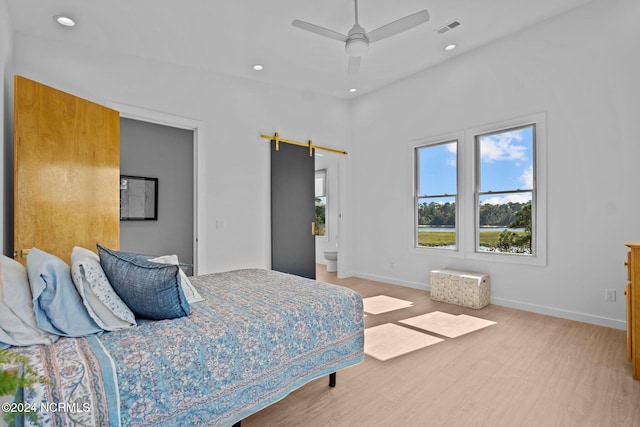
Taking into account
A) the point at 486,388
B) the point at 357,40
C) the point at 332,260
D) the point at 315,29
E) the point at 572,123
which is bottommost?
the point at 486,388

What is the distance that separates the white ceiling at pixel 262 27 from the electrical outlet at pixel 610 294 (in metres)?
2.95

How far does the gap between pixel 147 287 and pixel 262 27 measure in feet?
10.1

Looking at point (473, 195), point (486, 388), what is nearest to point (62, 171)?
point (486, 388)

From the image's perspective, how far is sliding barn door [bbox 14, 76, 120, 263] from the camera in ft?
9.19

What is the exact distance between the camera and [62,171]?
3.05 meters

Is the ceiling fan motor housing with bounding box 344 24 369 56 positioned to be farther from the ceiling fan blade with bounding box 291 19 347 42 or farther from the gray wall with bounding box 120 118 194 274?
the gray wall with bounding box 120 118 194 274

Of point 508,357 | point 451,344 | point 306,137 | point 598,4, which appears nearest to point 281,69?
point 306,137

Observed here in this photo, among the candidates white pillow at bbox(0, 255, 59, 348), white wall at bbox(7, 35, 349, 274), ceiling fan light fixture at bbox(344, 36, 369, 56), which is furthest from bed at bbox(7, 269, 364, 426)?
white wall at bbox(7, 35, 349, 274)

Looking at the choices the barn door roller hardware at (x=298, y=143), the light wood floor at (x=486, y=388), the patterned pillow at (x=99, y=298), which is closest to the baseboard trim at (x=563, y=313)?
the light wood floor at (x=486, y=388)

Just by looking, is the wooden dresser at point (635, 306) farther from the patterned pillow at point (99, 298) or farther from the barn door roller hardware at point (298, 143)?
the barn door roller hardware at point (298, 143)

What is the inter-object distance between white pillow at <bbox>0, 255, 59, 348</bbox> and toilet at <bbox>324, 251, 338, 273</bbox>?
5198mm

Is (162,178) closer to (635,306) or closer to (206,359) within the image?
(206,359)

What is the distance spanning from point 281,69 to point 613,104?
3792 millimetres

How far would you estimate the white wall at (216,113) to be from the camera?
356 centimetres
